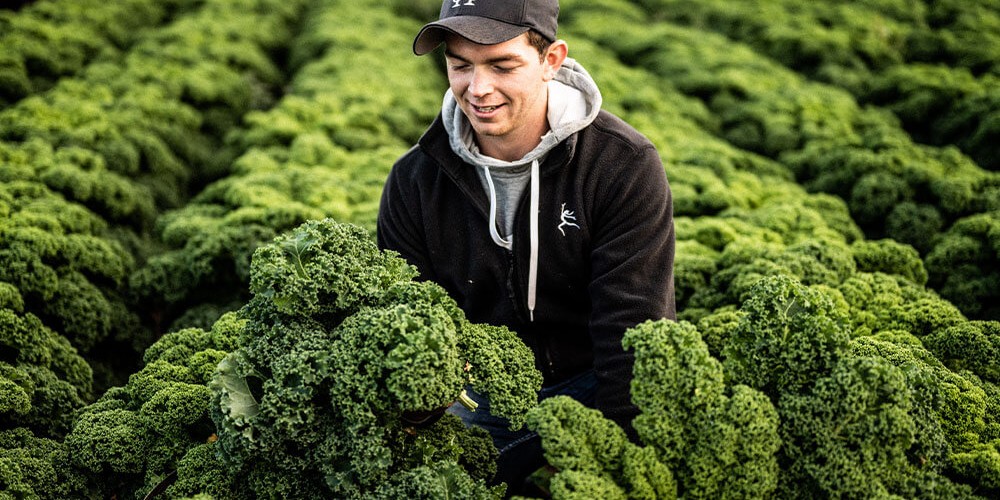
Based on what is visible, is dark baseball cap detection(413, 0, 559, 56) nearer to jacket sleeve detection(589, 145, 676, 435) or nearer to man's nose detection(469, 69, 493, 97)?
man's nose detection(469, 69, 493, 97)

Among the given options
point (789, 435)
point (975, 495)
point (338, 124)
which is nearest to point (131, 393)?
point (789, 435)

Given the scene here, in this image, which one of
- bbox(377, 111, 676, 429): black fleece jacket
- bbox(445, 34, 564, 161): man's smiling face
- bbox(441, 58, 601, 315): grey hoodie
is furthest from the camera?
bbox(441, 58, 601, 315): grey hoodie

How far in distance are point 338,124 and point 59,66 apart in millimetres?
4167

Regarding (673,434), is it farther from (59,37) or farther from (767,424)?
(59,37)

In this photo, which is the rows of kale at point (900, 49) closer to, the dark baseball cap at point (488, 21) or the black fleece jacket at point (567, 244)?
the black fleece jacket at point (567, 244)

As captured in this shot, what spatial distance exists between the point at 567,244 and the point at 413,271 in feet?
2.82

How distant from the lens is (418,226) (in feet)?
14.8

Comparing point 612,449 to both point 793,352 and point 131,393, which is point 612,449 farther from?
point 131,393

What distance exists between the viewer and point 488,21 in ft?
12.2

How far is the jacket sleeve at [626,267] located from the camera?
3871mm

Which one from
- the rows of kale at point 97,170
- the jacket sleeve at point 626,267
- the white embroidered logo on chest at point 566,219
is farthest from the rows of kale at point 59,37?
the jacket sleeve at point 626,267

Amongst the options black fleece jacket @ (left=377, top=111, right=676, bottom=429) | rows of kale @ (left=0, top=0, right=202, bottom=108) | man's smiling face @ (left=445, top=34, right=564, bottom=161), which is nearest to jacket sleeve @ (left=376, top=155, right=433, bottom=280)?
black fleece jacket @ (left=377, top=111, right=676, bottom=429)

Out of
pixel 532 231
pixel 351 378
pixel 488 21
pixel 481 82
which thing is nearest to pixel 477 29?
pixel 488 21

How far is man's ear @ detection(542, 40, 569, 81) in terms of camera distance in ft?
13.2
